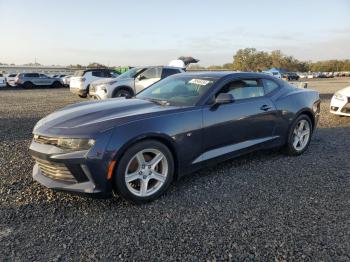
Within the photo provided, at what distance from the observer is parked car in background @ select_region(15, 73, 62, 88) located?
27.4m

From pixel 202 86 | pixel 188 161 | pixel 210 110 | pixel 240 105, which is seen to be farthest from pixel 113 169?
pixel 240 105

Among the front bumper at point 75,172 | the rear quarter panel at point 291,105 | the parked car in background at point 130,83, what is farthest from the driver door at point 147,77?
the front bumper at point 75,172

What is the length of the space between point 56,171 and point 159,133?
3.76 feet

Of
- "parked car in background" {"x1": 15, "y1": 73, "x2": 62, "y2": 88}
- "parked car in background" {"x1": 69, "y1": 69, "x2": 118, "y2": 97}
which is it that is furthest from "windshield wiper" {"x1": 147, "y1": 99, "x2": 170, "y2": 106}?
"parked car in background" {"x1": 15, "y1": 73, "x2": 62, "y2": 88}

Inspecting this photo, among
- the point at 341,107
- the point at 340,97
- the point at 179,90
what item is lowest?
the point at 341,107

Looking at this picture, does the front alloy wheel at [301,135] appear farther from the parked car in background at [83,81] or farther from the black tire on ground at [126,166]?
the parked car in background at [83,81]

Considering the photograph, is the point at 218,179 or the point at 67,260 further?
the point at 218,179

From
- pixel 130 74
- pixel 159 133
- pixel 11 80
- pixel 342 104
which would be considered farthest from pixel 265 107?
pixel 11 80

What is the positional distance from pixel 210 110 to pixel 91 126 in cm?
150

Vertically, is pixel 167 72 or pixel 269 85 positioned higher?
pixel 167 72

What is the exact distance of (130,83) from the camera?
37.6 feet

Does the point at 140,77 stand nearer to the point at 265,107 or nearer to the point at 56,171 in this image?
the point at 265,107

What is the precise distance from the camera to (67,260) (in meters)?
2.58

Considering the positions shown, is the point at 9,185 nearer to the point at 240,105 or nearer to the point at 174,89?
the point at 174,89
